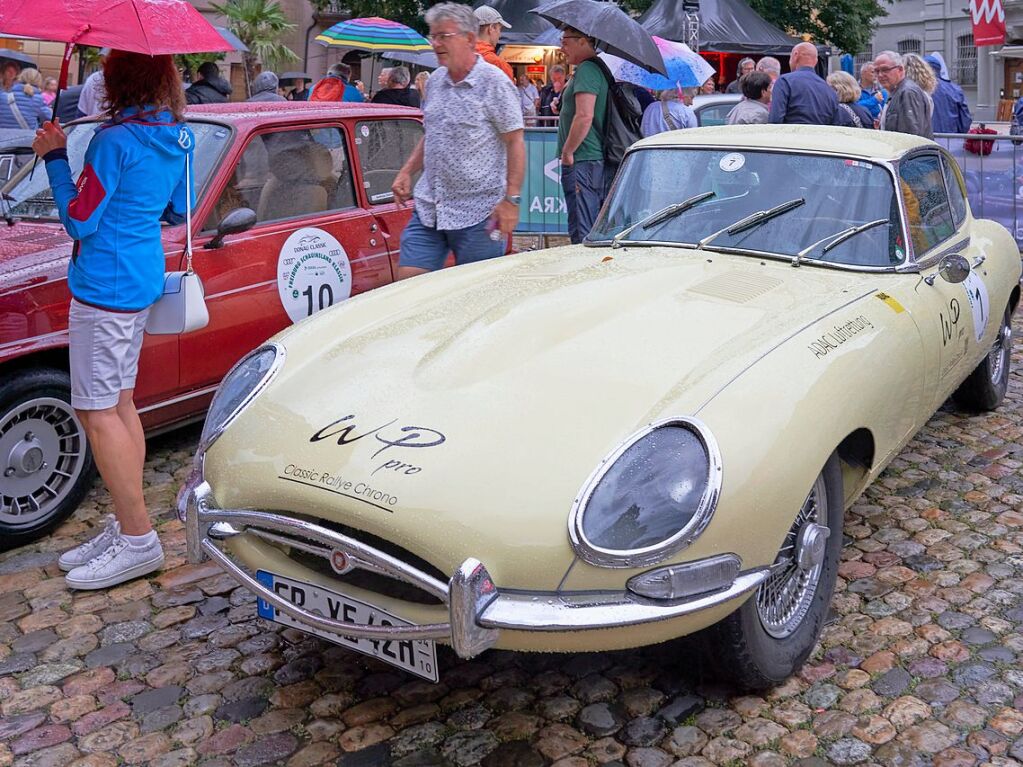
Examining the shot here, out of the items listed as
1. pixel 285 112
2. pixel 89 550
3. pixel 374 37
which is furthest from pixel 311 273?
pixel 374 37

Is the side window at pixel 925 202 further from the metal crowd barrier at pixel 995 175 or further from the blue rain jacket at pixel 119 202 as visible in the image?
the metal crowd barrier at pixel 995 175

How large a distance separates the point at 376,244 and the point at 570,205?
164 cm

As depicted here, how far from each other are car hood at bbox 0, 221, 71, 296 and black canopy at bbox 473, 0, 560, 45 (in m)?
20.3

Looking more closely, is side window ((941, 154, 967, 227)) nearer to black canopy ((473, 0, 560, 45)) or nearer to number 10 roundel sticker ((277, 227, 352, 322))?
number 10 roundel sticker ((277, 227, 352, 322))

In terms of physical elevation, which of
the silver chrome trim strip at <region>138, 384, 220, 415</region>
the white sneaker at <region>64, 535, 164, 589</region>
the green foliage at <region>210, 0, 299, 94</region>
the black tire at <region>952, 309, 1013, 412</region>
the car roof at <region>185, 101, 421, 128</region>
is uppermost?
the green foliage at <region>210, 0, 299, 94</region>

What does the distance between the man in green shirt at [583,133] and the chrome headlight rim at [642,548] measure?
13.0 feet

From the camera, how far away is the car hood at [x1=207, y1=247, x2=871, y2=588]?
2.77 metres

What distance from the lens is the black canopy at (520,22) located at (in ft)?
80.2

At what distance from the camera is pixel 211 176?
5.25 m

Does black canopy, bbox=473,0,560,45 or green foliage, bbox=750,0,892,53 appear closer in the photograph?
black canopy, bbox=473,0,560,45

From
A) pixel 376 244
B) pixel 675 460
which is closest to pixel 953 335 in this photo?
pixel 675 460

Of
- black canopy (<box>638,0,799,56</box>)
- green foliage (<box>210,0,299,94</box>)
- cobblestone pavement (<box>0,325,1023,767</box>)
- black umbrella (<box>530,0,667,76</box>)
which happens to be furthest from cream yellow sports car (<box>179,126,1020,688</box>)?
green foliage (<box>210,0,299,94</box>)

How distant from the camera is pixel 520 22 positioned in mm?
25156

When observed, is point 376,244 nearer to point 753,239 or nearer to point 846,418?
point 753,239
